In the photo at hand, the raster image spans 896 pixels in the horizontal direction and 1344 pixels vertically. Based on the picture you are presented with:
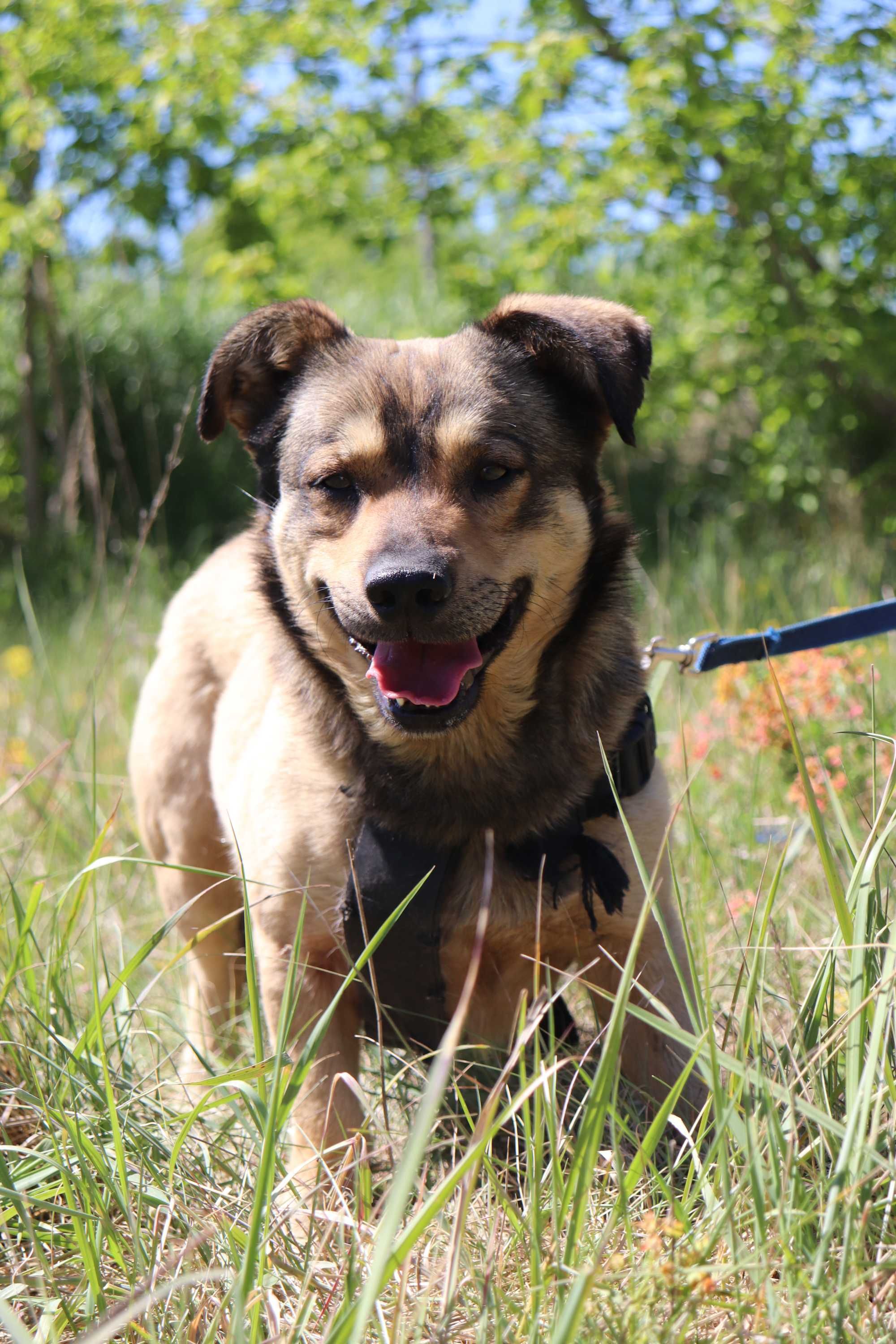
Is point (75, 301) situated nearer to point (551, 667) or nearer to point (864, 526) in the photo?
point (864, 526)

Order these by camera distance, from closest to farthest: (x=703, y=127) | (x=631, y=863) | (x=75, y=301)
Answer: (x=631, y=863) → (x=703, y=127) → (x=75, y=301)

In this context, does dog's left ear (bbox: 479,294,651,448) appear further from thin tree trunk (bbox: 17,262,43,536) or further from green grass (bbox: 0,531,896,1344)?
thin tree trunk (bbox: 17,262,43,536)

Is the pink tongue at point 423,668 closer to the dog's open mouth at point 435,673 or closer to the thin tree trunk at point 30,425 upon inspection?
the dog's open mouth at point 435,673

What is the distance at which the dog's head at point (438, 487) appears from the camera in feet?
7.46

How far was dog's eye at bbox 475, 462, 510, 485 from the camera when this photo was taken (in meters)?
2.47

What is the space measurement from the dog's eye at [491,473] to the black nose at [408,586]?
36cm

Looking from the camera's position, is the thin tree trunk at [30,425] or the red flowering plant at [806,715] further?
the thin tree trunk at [30,425]

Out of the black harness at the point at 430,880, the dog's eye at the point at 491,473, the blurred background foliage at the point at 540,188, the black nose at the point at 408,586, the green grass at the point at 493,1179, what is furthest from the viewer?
the blurred background foliage at the point at 540,188

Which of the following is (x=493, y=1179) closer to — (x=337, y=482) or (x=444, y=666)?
(x=444, y=666)

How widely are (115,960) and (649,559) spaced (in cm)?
573

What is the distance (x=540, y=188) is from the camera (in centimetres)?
733

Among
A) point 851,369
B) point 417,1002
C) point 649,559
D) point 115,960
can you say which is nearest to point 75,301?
point 649,559

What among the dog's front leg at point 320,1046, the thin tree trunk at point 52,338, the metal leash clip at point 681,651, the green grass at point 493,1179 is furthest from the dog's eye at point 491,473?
the thin tree trunk at point 52,338

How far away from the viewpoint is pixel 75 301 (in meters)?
10.9
